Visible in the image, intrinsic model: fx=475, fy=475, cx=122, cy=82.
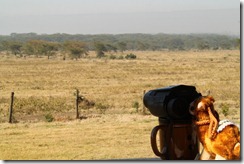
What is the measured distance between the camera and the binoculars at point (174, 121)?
0.89 m

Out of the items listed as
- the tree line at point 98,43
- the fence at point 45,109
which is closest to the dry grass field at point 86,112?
the fence at point 45,109

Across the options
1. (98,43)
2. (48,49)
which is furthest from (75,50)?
(98,43)

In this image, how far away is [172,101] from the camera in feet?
2.89

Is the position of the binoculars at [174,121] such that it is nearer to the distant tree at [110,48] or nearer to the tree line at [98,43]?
the tree line at [98,43]

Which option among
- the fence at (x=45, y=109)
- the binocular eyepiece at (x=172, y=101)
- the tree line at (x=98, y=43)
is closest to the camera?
the binocular eyepiece at (x=172, y=101)

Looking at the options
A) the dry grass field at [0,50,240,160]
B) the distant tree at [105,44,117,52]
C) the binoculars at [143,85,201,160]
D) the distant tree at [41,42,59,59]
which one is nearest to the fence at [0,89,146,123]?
the dry grass field at [0,50,240,160]

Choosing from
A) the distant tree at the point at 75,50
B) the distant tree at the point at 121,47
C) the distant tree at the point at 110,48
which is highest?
the distant tree at the point at 121,47

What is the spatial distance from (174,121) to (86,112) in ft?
21.5

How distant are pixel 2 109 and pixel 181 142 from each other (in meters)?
7.36

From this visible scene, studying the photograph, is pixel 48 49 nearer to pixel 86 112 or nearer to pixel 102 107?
pixel 102 107

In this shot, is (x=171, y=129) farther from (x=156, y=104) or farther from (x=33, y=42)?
(x=33, y=42)

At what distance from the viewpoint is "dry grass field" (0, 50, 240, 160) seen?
4.18 metres

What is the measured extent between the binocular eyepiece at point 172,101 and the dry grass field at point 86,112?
0.31 m

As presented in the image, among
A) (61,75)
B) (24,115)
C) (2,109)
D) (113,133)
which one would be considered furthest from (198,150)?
(61,75)
